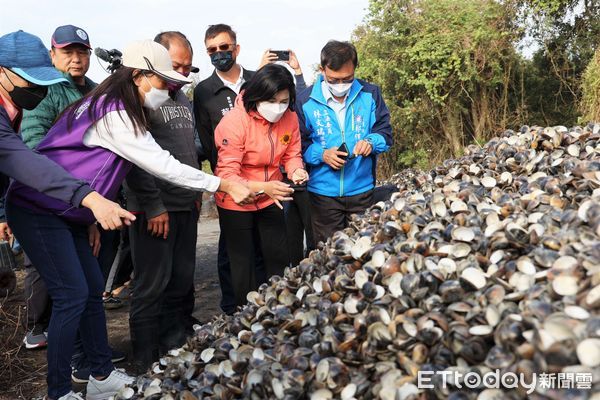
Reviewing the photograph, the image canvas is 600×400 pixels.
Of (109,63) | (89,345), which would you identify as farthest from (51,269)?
(109,63)

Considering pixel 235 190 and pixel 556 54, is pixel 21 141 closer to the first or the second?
pixel 235 190

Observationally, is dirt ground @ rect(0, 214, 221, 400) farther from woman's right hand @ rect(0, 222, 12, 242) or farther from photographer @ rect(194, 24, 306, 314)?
photographer @ rect(194, 24, 306, 314)

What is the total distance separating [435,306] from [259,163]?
1936mm

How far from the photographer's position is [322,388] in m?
1.93

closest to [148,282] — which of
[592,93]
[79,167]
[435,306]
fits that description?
[79,167]

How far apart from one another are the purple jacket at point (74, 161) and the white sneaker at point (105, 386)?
0.89m

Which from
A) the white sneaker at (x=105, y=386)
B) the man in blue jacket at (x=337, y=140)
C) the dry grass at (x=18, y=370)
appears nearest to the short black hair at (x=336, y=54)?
the man in blue jacket at (x=337, y=140)

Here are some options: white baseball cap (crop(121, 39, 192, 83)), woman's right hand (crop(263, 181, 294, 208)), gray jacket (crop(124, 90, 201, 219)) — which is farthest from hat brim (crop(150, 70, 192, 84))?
woman's right hand (crop(263, 181, 294, 208))

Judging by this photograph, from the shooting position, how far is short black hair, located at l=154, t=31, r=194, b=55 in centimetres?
385

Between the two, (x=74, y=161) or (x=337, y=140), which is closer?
(x=74, y=161)

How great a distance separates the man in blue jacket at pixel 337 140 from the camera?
3.98 m

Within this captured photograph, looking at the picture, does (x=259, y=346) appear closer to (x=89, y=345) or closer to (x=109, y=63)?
(x=89, y=345)

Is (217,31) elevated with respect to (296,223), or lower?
elevated

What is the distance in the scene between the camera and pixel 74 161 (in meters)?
2.72
